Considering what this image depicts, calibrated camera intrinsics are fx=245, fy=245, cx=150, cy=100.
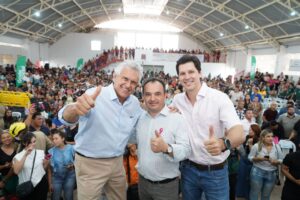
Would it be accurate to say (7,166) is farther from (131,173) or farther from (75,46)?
(75,46)

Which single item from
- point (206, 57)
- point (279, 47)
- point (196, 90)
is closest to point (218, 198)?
point (196, 90)

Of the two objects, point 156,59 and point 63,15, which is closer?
point 63,15

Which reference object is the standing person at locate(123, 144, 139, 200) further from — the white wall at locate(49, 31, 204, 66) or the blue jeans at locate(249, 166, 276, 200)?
the white wall at locate(49, 31, 204, 66)

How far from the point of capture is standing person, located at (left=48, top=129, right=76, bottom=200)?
3369 mm

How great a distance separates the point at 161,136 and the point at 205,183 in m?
0.55

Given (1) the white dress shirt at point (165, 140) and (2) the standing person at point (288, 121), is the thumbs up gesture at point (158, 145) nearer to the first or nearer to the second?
(1) the white dress shirt at point (165, 140)

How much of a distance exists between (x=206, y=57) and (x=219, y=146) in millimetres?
20498

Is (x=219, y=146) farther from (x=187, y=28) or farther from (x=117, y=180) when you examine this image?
(x=187, y=28)

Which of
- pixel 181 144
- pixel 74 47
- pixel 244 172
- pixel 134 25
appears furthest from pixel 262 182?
pixel 74 47

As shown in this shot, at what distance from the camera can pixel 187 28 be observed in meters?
24.5

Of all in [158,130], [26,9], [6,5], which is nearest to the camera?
[158,130]

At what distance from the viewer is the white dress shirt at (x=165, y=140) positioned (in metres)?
1.89

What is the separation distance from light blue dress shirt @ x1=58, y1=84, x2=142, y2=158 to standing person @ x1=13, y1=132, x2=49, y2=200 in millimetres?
1410

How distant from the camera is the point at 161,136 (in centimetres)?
189
